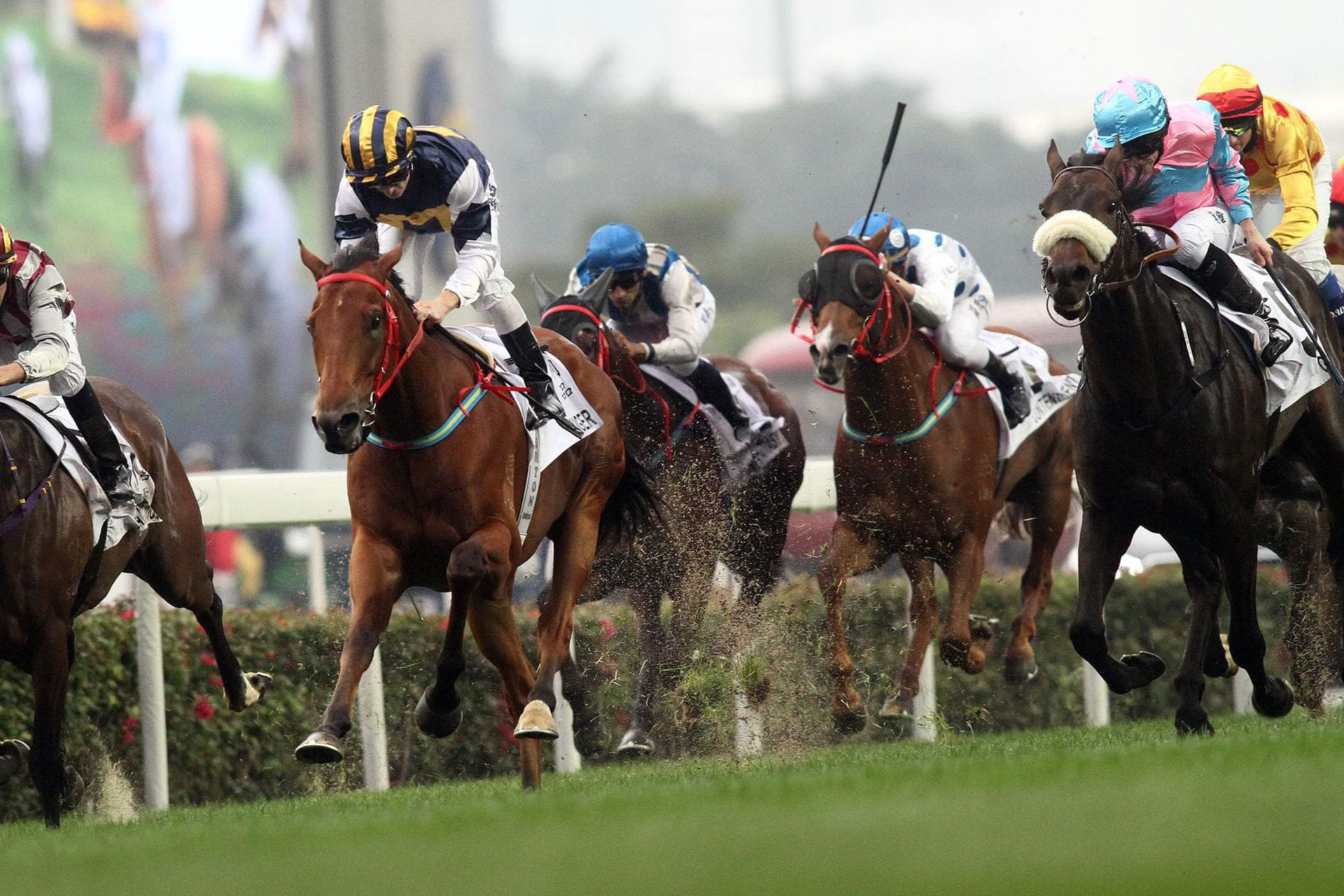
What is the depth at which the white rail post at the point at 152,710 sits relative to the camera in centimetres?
677

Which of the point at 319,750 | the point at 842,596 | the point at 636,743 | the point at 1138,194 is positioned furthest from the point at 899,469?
the point at 319,750

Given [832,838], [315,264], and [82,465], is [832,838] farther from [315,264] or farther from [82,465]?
[82,465]

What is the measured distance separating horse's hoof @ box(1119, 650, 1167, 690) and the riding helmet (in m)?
1.98

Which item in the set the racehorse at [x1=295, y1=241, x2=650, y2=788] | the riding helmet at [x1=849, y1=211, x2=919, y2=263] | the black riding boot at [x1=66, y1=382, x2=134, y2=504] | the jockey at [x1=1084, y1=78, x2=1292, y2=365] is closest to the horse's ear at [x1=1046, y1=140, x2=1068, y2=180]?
the jockey at [x1=1084, y1=78, x2=1292, y2=365]

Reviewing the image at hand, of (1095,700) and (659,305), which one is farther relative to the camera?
(1095,700)

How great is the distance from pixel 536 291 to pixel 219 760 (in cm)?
216

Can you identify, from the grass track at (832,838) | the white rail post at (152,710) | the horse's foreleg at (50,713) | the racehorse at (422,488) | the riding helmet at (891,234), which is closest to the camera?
the grass track at (832,838)

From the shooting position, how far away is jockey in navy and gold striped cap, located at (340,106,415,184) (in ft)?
18.6

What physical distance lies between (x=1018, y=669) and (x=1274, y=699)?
1.64 metres

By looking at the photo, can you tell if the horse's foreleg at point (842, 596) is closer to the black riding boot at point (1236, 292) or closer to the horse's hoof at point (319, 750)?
the black riding boot at point (1236, 292)

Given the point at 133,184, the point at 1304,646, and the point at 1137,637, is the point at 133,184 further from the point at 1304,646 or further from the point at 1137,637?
the point at 1304,646

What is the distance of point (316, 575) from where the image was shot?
25.9ft

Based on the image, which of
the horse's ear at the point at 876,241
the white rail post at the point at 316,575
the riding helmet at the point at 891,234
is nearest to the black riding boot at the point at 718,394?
the riding helmet at the point at 891,234

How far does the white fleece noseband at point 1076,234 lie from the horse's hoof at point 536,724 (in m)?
1.81
